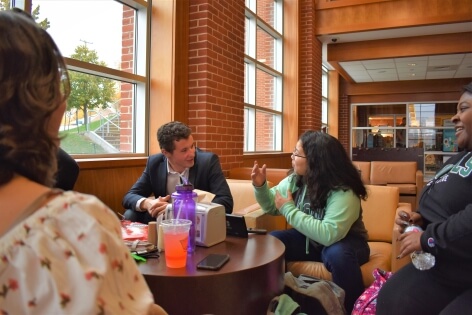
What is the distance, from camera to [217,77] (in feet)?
12.7

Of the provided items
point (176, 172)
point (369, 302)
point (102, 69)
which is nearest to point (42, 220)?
point (369, 302)

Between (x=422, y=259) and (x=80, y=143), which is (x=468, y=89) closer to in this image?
(x=422, y=259)

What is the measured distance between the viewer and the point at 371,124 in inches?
456

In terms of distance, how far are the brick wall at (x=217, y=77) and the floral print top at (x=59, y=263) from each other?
10.3 ft

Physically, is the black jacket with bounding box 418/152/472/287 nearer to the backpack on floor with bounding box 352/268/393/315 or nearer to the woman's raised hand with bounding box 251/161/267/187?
the backpack on floor with bounding box 352/268/393/315

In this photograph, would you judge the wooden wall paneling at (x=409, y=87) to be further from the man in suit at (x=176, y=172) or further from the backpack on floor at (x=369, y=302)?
the backpack on floor at (x=369, y=302)

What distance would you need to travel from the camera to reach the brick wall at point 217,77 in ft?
12.1

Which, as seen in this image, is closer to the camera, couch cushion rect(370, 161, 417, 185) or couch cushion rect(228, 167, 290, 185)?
couch cushion rect(228, 167, 290, 185)

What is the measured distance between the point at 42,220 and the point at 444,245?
4.50 feet

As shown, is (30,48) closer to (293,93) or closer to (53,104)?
(53,104)

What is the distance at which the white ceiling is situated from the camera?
21.6 ft

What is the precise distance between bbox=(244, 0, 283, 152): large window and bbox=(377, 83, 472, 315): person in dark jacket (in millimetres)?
3814

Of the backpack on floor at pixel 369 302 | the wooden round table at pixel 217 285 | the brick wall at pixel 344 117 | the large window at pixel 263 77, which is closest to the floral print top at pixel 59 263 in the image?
the wooden round table at pixel 217 285

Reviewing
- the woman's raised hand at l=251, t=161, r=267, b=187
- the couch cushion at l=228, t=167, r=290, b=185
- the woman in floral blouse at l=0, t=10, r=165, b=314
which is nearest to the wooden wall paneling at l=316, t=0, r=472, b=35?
the couch cushion at l=228, t=167, r=290, b=185
